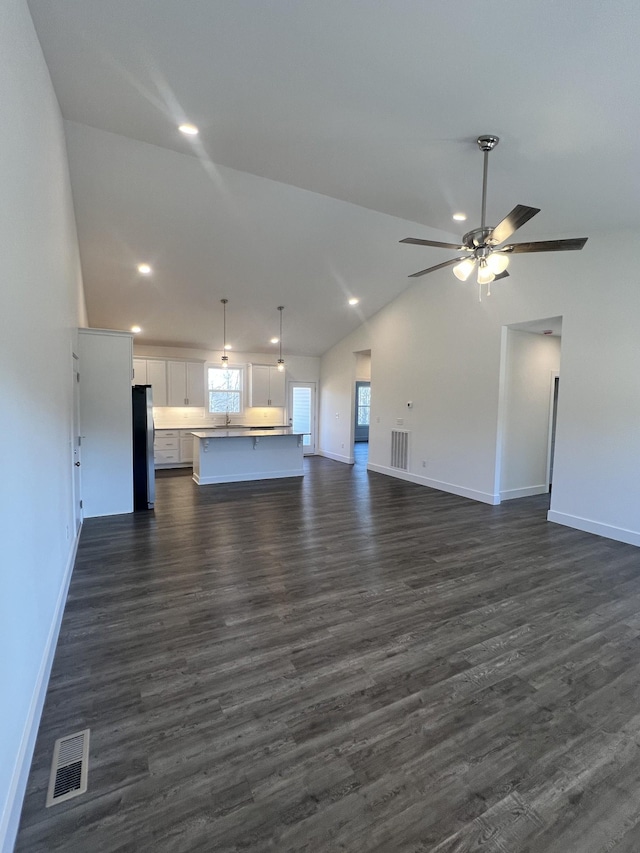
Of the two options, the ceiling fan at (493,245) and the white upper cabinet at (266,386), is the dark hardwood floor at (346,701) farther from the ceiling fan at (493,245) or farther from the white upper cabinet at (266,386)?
the white upper cabinet at (266,386)

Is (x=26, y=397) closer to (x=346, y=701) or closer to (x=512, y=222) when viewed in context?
(x=346, y=701)

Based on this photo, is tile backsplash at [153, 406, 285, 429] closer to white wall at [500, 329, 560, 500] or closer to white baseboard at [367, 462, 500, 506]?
white baseboard at [367, 462, 500, 506]

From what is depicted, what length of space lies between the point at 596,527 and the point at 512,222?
3.83 meters

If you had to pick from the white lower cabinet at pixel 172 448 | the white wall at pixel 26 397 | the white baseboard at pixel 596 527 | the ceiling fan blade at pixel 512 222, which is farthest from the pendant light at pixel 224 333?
the white baseboard at pixel 596 527

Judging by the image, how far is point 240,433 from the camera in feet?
25.1

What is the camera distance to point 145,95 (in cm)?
269

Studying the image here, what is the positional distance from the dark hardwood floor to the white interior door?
21.8 feet

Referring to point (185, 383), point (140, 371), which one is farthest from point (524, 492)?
point (140, 371)

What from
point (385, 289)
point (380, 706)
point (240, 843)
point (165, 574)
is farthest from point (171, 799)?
point (385, 289)

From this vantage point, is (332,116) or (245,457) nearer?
(332,116)

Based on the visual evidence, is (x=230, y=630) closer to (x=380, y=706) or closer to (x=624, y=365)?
(x=380, y=706)

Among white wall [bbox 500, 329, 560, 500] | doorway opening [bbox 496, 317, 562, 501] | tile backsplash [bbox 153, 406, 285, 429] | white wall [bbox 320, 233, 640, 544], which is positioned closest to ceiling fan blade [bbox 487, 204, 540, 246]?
white wall [bbox 320, 233, 640, 544]

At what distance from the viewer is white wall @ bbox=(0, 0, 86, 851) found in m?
1.48

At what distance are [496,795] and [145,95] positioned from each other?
4.31 m
